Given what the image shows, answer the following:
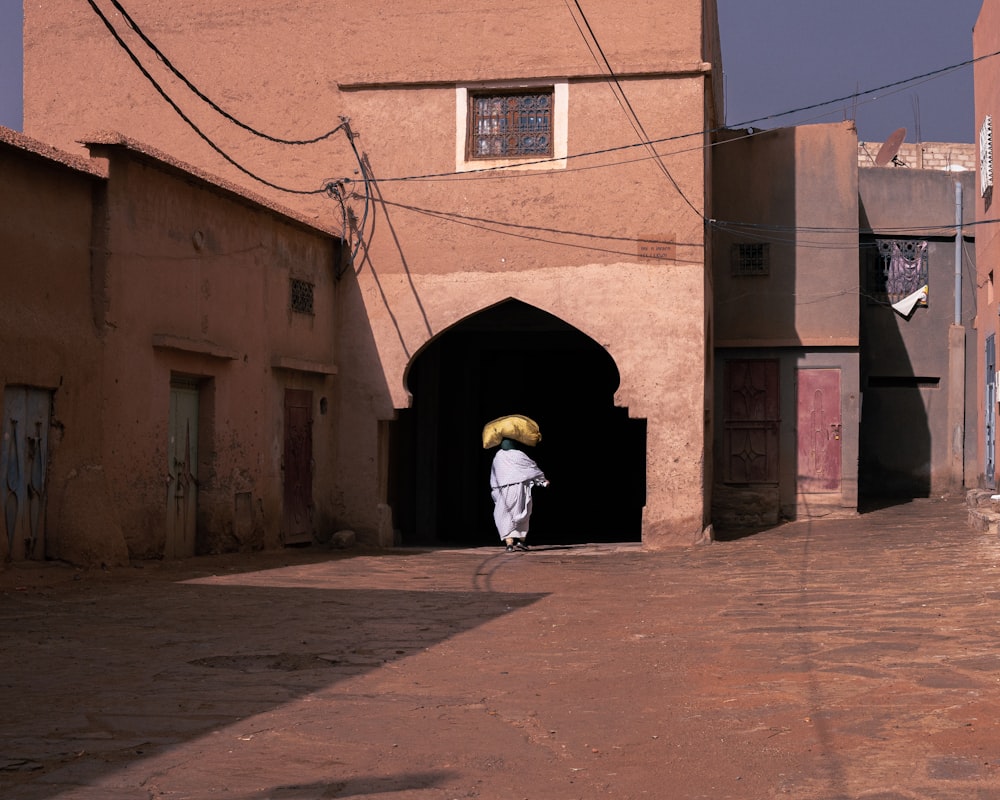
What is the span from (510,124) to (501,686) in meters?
10.4

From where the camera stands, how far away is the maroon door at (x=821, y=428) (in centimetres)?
1783

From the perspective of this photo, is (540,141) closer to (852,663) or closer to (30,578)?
(30,578)

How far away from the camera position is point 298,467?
1454cm

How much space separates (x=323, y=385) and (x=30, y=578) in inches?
238

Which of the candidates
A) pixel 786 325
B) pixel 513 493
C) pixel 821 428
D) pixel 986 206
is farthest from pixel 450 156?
pixel 986 206

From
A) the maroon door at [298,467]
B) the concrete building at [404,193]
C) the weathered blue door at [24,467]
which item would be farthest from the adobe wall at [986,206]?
the weathered blue door at [24,467]

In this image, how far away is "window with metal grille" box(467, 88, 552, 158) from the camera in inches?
599

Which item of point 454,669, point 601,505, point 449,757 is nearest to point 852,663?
point 454,669

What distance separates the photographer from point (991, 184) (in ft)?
54.3

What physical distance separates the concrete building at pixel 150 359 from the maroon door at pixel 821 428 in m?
7.04

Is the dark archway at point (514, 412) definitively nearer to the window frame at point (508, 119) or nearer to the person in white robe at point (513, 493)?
the person in white robe at point (513, 493)

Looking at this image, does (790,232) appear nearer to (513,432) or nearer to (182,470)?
(513,432)

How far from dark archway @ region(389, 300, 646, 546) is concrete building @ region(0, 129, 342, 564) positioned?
8.82 feet

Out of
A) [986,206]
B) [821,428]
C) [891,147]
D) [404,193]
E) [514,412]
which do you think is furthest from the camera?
[891,147]
